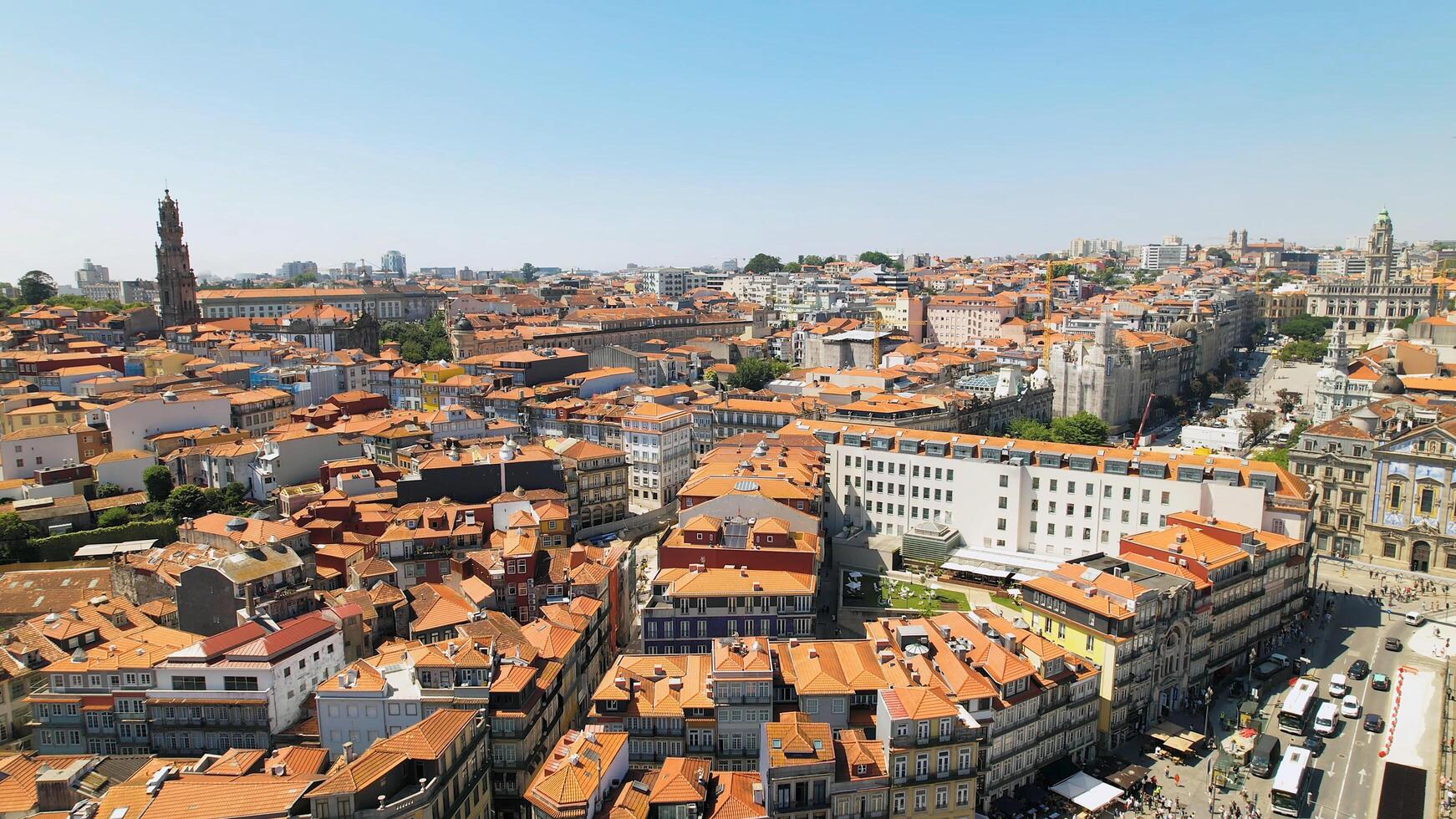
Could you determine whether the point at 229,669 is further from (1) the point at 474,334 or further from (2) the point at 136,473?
(1) the point at 474,334

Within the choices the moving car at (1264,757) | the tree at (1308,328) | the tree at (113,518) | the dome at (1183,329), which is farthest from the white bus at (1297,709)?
the tree at (1308,328)

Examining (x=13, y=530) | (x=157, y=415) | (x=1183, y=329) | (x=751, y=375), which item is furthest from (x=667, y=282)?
(x=13, y=530)

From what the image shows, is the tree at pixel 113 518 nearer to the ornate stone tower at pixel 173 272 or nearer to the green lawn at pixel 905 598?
the green lawn at pixel 905 598

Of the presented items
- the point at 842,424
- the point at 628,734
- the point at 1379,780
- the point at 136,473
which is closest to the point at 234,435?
the point at 136,473

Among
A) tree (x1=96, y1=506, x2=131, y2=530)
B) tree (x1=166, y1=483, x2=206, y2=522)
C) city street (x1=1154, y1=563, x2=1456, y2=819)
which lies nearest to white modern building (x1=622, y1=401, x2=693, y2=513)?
tree (x1=166, y1=483, x2=206, y2=522)

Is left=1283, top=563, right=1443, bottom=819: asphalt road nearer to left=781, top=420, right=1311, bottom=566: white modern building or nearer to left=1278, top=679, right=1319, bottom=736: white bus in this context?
left=1278, top=679, right=1319, bottom=736: white bus

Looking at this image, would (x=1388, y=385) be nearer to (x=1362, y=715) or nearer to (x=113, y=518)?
(x=1362, y=715)
